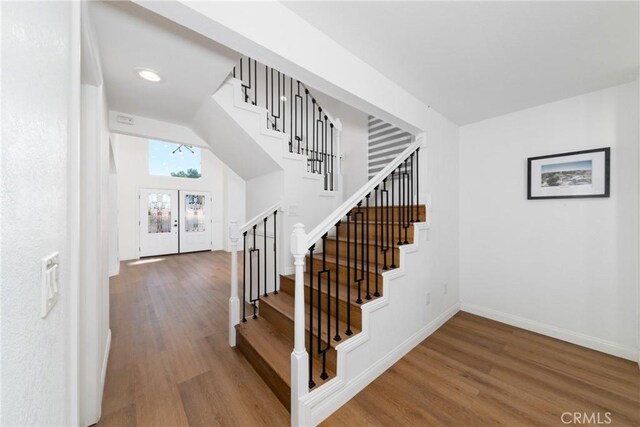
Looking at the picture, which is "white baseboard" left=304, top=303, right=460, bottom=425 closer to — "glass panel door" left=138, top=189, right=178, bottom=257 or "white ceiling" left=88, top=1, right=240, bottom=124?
"white ceiling" left=88, top=1, right=240, bottom=124

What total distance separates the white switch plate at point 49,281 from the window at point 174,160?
22.3 feet

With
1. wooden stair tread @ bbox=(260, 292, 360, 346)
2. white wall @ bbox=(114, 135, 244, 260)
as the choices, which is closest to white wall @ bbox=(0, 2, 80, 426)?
wooden stair tread @ bbox=(260, 292, 360, 346)

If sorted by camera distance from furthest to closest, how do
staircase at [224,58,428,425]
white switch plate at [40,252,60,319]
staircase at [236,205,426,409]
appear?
staircase at [236,205,426,409] → staircase at [224,58,428,425] → white switch plate at [40,252,60,319]

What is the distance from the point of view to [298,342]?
60.2 inches

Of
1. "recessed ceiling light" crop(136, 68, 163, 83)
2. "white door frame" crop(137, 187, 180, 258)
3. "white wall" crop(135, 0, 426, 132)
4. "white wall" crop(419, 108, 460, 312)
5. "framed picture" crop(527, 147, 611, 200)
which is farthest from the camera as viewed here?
→ "white door frame" crop(137, 187, 180, 258)

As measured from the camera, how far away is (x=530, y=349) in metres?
2.39

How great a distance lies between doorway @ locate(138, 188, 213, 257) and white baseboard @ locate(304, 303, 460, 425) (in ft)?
22.8

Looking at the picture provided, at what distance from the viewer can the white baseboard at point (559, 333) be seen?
2.26 m

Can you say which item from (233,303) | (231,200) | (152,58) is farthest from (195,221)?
(152,58)

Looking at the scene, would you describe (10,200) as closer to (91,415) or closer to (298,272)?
(298,272)

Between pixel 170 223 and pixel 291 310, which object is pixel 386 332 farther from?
pixel 170 223

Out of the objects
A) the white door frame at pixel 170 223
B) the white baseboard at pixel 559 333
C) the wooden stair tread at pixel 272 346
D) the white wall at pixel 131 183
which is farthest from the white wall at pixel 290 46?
the white door frame at pixel 170 223

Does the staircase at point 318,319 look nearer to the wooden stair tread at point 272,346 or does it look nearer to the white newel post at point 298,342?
the wooden stair tread at point 272,346

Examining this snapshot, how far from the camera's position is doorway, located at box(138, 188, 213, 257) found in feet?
22.2
